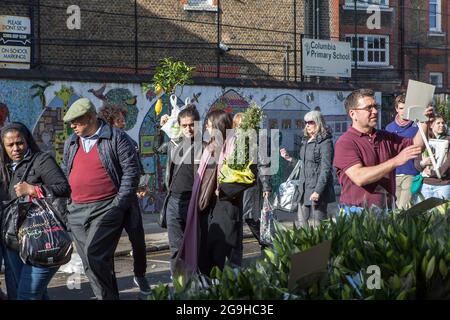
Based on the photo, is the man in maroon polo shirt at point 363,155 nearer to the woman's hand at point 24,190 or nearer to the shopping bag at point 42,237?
the shopping bag at point 42,237

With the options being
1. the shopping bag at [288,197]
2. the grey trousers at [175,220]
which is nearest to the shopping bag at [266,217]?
the shopping bag at [288,197]

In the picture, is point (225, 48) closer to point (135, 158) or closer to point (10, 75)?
point (10, 75)

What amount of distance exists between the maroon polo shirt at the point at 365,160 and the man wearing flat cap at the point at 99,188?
175 cm

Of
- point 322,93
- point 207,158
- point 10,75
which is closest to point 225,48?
point 322,93

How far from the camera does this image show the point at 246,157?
8836 mm

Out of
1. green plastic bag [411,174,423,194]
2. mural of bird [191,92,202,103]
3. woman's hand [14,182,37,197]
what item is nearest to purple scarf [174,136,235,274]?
woman's hand [14,182,37,197]

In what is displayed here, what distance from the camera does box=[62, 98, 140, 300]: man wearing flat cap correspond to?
8516 millimetres

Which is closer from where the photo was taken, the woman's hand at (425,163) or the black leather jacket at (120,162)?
the black leather jacket at (120,162)

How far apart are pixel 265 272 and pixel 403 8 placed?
34461mm

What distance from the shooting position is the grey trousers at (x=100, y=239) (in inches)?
335

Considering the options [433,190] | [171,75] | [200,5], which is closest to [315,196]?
[433,190]

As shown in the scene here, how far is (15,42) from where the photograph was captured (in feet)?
76.9

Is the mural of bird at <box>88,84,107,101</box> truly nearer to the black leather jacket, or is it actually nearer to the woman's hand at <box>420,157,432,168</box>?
the woman's hand at <box>420,157,432,168</box>

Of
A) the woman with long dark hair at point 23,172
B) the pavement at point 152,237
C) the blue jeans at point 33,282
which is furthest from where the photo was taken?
the pavement at point 152,237
